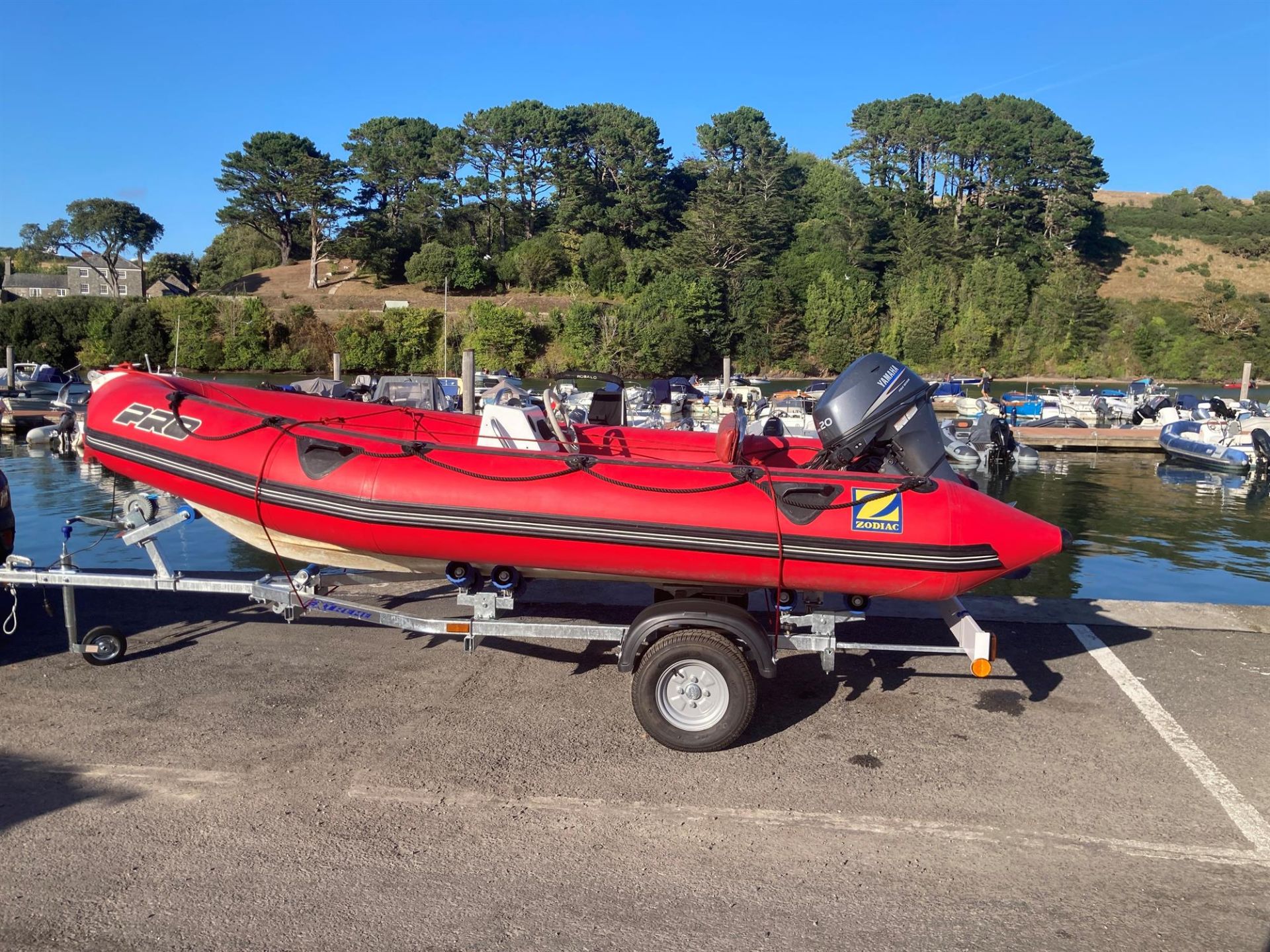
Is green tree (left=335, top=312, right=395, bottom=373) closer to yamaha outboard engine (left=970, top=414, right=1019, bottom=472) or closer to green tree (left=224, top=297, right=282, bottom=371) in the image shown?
green tree (left=224, top=297, right=282, bottom=371)

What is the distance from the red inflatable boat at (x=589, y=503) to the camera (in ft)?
15.3

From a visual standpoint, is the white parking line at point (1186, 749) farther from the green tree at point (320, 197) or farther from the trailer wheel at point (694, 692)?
the green tree at point (320, 197)

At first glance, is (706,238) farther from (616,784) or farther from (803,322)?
(616,784)

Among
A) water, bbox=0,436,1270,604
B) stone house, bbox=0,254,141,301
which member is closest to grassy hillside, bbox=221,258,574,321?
stone house, bbox=0,254,141,301

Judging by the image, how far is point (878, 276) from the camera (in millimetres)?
76312

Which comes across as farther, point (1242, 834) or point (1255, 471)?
point (1255, 471)

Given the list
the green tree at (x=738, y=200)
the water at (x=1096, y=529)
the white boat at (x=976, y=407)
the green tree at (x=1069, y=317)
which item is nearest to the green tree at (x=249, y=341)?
the green tree at (x=738, y=200)

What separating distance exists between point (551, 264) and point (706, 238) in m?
12.1

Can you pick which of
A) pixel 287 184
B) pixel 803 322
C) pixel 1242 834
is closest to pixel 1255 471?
pixel 1242 834

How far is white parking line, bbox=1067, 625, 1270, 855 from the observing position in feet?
12.6

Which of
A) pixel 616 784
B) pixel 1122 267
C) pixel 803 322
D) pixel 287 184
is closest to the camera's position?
pixel 616 784

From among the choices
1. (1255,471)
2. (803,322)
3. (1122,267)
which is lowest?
(1255,471)

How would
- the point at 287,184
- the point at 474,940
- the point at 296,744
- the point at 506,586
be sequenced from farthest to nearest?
the point at 287,184, the point at 506,586, the point at 296,744, the point at 474,940

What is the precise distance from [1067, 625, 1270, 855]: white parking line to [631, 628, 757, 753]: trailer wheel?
2.04 m
